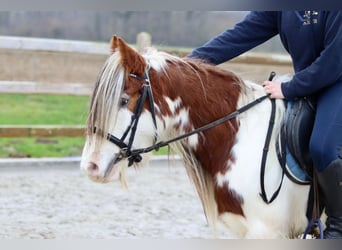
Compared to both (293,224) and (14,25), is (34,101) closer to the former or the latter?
(14,25)

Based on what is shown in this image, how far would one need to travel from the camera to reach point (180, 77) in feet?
5.42

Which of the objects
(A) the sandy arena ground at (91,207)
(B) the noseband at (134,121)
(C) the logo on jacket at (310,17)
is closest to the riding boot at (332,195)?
(C) the logo on jacket at (310,17)

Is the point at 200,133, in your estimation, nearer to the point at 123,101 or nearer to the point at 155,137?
the point at 155,137

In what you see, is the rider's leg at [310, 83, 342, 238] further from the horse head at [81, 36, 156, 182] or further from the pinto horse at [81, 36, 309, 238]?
the horse head at [81, 36, 156, 182]

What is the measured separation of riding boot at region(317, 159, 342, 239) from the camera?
1.61m

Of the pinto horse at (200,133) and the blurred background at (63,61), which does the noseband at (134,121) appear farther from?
the blurred background at (63,61)

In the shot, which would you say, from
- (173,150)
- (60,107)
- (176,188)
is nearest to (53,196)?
(176,188)

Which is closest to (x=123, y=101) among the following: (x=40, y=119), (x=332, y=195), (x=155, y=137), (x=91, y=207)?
(x=155, y=137)

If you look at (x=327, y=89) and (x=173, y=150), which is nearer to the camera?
(x=327, y=89)

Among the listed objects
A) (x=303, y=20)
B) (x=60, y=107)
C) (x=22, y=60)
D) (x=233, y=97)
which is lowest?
(x=60, y=107)

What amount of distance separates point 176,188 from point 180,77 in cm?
234

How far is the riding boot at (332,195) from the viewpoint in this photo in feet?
5.27

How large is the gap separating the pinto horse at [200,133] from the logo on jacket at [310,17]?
27cm

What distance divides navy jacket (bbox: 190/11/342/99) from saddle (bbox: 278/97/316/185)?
0.07 m
